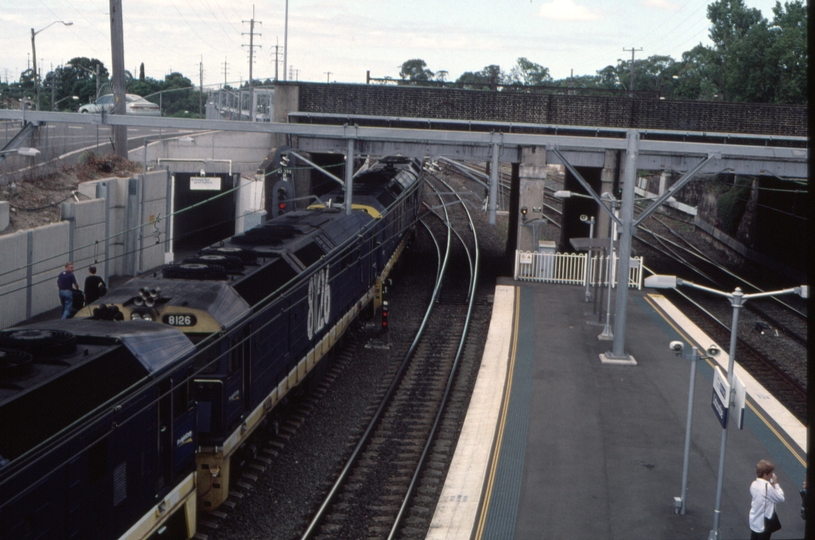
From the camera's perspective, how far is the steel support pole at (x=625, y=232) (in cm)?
2008

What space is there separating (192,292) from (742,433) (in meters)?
11.2

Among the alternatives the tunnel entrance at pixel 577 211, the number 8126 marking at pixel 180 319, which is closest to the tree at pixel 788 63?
the tunnel entrance at pixel 577 211

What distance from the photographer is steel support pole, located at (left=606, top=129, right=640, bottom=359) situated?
2008 cm

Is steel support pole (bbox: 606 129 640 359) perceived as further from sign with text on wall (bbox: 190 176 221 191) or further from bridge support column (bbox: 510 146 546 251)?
sign with text on wall (bbox: 190 176 221 191)

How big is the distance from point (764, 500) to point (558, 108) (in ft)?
96.2

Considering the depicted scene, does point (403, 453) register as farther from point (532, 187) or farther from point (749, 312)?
point (749, 312)

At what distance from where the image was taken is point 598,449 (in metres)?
15.2

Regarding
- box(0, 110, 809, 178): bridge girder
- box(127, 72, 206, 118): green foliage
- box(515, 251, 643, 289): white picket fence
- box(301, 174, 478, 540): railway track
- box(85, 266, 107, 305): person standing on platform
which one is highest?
box(127, 72, 206, 118): green foliage

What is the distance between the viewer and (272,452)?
586 inches

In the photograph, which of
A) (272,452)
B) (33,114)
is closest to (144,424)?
(272,452)

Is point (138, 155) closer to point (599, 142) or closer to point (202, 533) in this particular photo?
point (599, 142)

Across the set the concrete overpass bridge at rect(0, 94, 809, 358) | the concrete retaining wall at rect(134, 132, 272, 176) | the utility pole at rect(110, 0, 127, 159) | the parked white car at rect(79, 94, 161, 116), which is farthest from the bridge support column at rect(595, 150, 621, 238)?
the parked white car at rect(79, 94, 161, 116)

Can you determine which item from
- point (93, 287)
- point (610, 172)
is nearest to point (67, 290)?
point (93, 287)

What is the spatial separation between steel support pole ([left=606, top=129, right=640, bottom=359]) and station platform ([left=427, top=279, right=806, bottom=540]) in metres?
0.70
